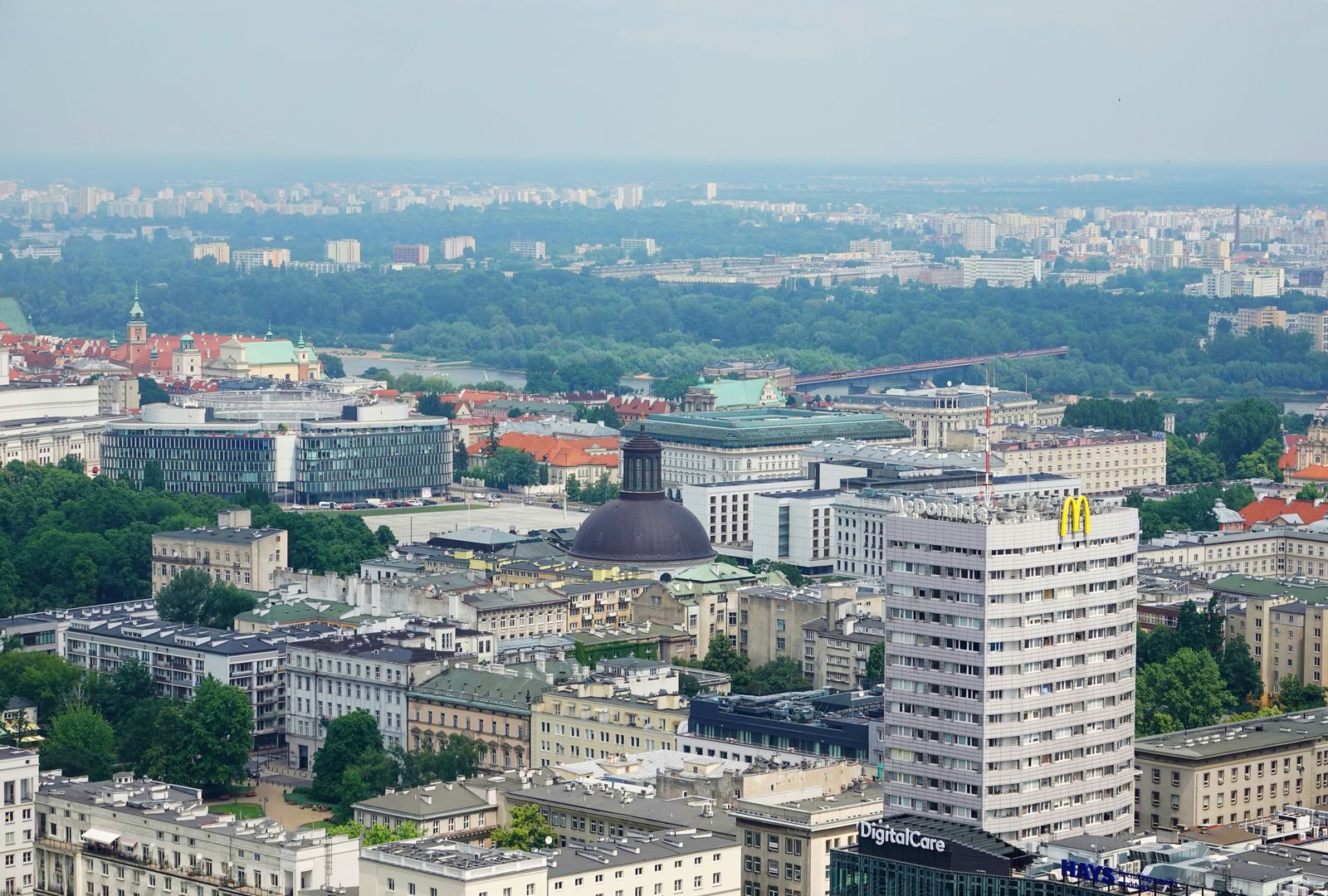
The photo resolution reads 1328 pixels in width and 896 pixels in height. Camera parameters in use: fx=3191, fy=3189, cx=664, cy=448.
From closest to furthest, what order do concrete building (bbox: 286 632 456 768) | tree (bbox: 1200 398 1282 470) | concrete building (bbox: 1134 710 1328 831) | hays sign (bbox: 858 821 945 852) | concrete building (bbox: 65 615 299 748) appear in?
hays sign (bbox: 858 821 945 852) < concrete building (bbox: 1134 710 1328 831) < concrete building (bbox: 286 632 456 768) < concrete building (bbox: 65 615 299 748) < tree (bbox: 1200 398 1282 470)

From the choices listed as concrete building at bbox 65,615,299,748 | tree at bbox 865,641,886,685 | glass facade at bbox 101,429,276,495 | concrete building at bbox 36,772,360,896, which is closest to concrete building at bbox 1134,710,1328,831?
tree at bbox 865,641,886,685

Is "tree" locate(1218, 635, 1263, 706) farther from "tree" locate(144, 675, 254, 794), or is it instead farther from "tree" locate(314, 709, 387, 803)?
Answer: "tree" locate(144, 675, 254, 794)

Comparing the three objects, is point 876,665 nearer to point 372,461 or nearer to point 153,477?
point 153,477

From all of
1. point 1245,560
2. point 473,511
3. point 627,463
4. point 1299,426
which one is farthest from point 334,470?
point 1299,426

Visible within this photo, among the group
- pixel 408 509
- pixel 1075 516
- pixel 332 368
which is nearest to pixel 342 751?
pixel 1075 516

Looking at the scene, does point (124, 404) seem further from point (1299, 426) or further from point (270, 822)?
point (270, 822)

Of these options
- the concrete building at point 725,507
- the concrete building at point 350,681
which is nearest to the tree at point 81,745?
the concrete building at point 350,681
